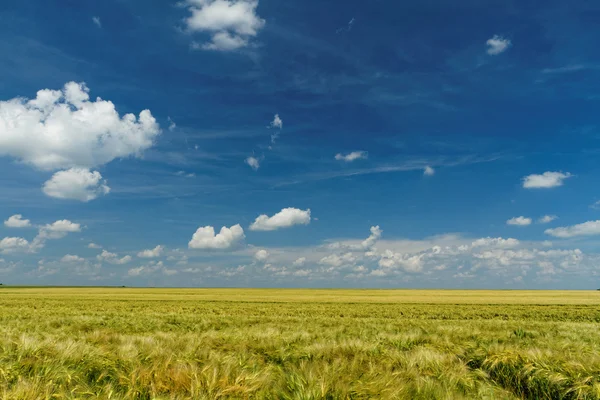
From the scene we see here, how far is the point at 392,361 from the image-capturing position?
Answer: 6.93m

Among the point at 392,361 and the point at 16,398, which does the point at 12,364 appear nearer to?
the point at 16,398

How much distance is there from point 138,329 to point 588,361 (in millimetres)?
13544

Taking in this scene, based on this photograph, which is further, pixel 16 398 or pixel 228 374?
pixel 228 374

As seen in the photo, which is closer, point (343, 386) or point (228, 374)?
point (343, 386)

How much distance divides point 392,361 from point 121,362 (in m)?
4.71

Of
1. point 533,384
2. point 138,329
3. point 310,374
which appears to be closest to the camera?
point 310,374

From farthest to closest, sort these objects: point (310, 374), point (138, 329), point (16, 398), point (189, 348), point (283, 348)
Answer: point (138, 329)
point (283, 348)
point (189, 348)
point (310, 374)
point (16, 398)

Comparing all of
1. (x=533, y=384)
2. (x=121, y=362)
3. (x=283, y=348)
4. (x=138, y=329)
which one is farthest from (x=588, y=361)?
(x=138, y=329)

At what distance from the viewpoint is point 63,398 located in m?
4.44

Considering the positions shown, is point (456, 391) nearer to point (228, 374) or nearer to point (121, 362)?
point (228, 374)

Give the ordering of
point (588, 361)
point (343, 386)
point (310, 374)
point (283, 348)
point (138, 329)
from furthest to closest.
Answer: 1. point (138, 329)
2. point (283, 348)
3. point (588, 361)
4. point (310, 374)
5. point (343, 386)

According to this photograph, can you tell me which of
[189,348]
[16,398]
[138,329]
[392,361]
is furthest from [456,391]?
[138,329]

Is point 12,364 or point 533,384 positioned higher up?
point 12,364

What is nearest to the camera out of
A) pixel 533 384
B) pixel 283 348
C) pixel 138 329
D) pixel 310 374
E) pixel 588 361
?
pixel 310 374
